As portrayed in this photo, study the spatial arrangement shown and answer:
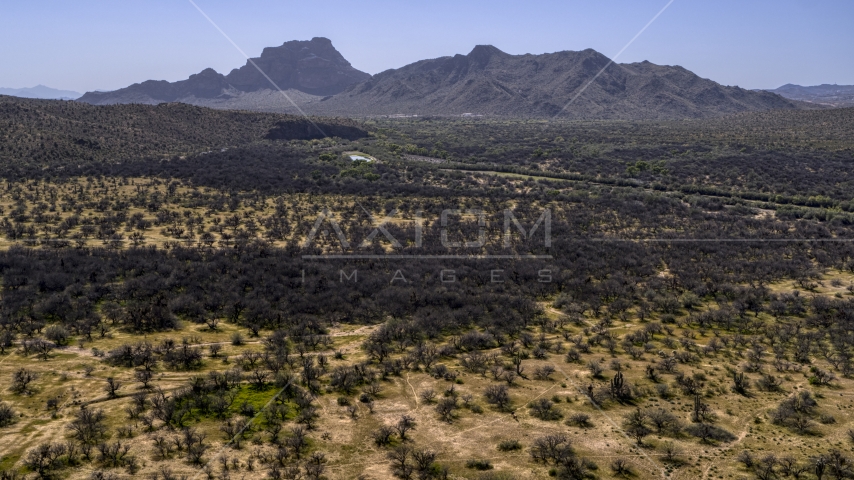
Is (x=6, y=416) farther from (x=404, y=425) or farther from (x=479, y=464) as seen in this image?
(x=479, y=464)

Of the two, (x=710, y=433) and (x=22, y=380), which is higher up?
(x=22, y=380)

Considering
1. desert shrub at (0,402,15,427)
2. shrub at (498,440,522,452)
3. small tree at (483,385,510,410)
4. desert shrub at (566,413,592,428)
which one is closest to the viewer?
shrub at (498,440,522,452)

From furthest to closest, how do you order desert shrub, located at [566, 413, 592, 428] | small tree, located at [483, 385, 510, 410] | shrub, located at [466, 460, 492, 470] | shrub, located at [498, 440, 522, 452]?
small tree, located at [483, 385, 510, 410] → desert shrub, located at [566, 413, 592, 428] → shrub, located at [498, 440, 522, 452] → shrub, located at [466, 460, 492, 470]

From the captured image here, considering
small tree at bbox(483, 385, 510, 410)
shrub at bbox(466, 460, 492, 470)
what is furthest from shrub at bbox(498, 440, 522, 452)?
small tree at bbox(483, 385, 510, 410)

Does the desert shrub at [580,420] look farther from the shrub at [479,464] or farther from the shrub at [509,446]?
the shrub at [479,464]

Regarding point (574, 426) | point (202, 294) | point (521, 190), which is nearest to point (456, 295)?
point (574, 426)

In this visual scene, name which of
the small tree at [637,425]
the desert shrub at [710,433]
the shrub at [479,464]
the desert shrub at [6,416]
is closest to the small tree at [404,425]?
the shrub at [479,464]

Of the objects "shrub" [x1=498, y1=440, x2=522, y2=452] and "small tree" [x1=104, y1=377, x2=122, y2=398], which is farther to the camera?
"small tree" [x1=104, y1=377, x2=122, y2=398]

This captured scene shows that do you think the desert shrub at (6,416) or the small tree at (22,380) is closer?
the desert shrub at (6,416)

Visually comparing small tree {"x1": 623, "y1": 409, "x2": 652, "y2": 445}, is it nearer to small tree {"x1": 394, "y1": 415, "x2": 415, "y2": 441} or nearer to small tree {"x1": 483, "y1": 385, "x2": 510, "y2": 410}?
small tree {"x1": 483, "y1": 385, "x2": 510, "y2": 410}

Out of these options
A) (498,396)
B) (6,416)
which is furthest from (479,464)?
(6,416)

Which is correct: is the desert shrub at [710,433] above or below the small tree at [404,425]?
above

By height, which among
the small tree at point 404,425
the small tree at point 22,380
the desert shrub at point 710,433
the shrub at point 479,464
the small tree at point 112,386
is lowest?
the shrub at point 479,464
